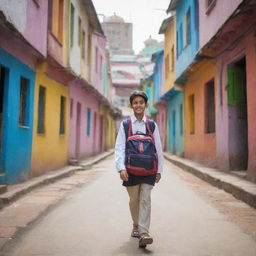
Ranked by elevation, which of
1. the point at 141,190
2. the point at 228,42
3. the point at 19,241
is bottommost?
the point at 19,241

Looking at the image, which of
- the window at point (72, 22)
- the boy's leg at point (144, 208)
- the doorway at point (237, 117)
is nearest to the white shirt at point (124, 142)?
the boy's leg at point (144, 208)

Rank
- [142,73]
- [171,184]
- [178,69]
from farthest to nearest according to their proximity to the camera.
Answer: [142,73] < [178,69] < [171,184]

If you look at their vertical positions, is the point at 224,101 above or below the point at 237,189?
above

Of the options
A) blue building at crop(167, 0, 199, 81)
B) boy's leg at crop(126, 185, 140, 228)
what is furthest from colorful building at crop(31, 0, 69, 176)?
boy's leg at crop(126, 185, 140, 228)

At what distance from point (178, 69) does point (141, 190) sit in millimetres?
13841

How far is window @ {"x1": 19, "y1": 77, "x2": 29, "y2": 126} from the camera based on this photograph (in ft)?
31.1

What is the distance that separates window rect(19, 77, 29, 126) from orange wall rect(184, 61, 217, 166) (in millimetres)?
5710

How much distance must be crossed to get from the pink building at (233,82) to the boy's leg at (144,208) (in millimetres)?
4713

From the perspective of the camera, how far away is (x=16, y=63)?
846cm

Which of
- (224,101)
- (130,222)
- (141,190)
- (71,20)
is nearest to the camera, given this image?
(141,190)

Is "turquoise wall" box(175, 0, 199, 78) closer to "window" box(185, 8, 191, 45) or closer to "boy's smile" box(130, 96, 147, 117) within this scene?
"window" box(185, 8, 191, 45)

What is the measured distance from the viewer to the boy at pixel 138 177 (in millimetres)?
3914

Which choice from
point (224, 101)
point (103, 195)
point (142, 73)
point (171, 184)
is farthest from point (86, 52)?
point (142, 73)

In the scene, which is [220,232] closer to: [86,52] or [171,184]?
[171,184]
